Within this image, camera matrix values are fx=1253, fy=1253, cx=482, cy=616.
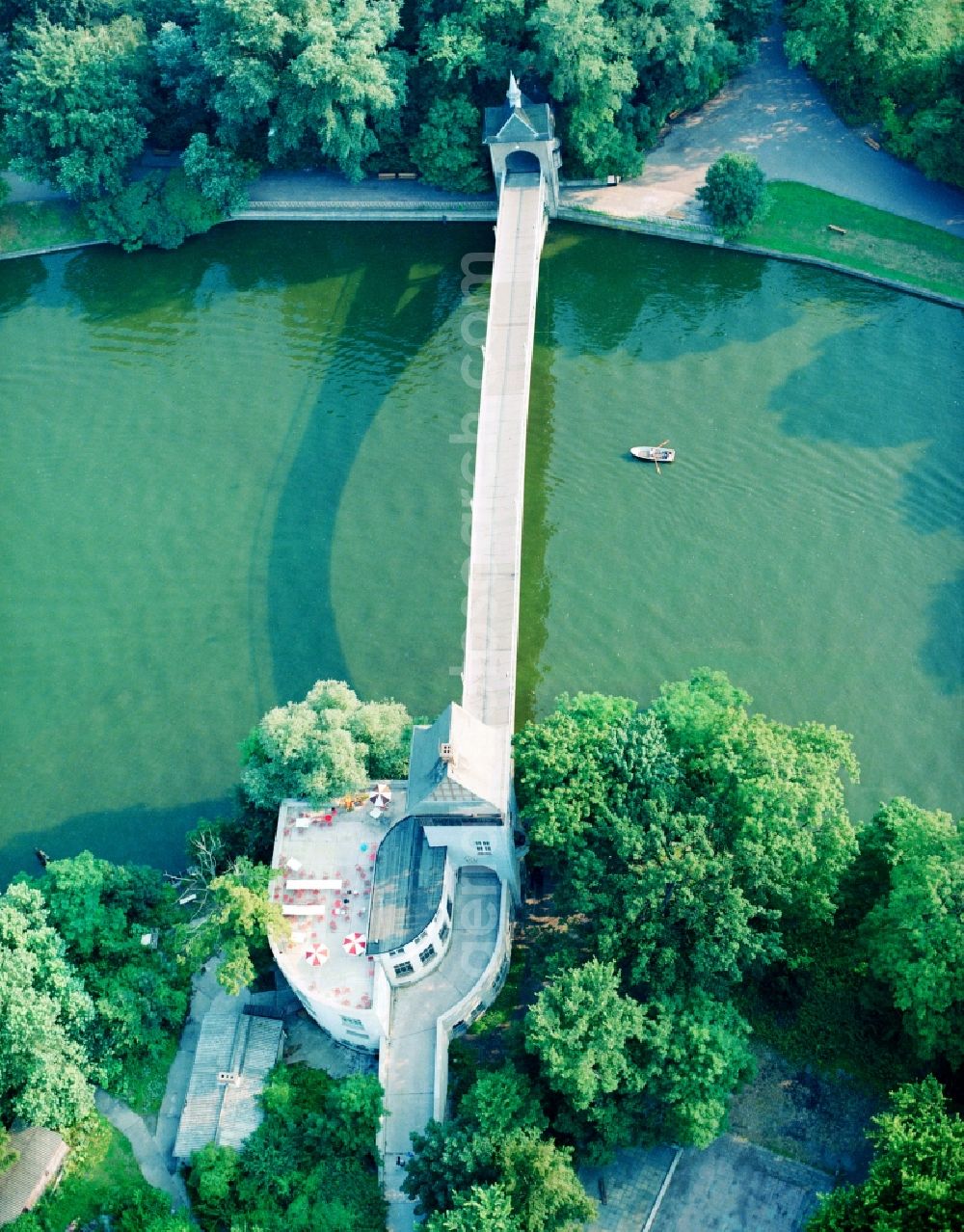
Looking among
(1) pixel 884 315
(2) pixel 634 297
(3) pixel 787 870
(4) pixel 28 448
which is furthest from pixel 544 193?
(3) pixel 787 870

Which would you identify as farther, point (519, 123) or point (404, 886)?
point (519, 123)

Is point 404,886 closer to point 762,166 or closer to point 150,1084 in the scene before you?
point 150,1084

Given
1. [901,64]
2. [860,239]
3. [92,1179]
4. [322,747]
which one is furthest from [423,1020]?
[901,64]

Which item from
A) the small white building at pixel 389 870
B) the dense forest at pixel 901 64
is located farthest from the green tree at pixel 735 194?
the small white building at pixel 389 870

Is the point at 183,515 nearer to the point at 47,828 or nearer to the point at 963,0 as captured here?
the point at 47,828

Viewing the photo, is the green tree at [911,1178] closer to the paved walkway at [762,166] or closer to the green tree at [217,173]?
the paved walkway at [762,166]

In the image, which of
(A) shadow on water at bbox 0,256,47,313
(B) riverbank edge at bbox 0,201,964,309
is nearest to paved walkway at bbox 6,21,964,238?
(B) riverbank edge at bbox 0,201,964,309
